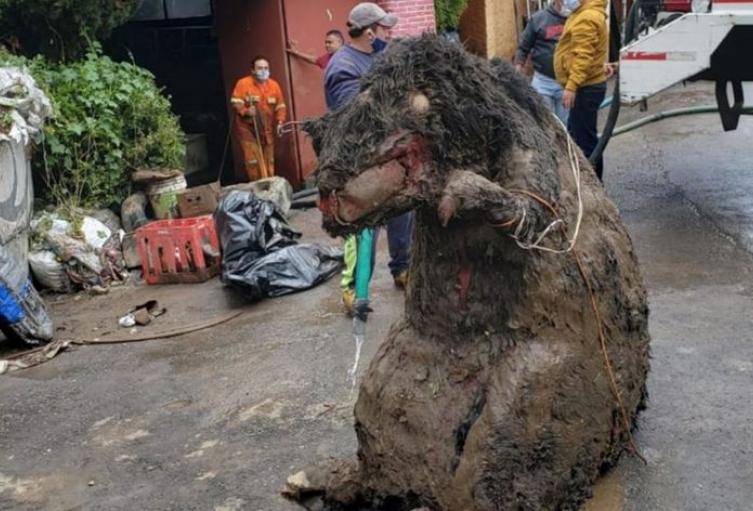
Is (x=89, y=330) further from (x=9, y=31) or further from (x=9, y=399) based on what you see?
(x=9, y=31)

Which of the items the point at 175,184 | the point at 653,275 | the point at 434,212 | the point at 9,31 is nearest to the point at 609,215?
the point at 434,212

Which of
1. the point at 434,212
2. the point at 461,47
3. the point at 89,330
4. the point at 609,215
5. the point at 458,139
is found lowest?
the point at 89,330

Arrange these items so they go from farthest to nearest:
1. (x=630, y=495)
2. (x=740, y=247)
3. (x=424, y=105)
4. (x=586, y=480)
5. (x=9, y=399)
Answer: (x=740, y=247) < (x=9, y=399) < (x=630, y=495) < (x=586, y=480) < (x=424, y=105)

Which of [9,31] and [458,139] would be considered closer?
[458,139]

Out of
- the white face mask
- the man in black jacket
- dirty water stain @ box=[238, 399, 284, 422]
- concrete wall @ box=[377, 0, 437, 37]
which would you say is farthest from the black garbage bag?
concrete wall @ box=[377, 0, 437, 37]

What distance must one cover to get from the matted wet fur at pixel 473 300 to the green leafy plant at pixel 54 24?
22.8 ft

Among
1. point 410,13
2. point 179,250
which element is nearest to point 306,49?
point 410,13

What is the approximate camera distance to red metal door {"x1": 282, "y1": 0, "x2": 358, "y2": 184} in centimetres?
1119

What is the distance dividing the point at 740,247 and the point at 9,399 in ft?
17.4

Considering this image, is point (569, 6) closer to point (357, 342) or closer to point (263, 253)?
point (263, 253)

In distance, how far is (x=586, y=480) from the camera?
3711 millimetres

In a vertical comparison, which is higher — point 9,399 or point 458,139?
point 458,139

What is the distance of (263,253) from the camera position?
7770 mm

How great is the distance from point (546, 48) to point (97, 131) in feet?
13.9
